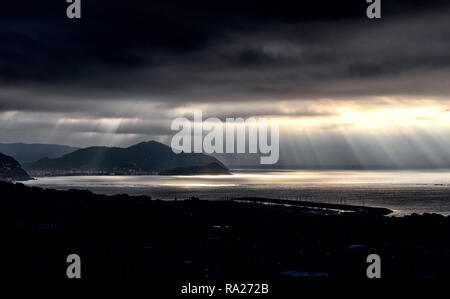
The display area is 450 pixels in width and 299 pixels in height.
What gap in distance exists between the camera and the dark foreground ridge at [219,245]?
51.6m

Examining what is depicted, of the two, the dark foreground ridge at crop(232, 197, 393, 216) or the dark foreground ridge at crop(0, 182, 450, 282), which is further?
the dark foreground ridge at crop(232, 197, 393, 216)

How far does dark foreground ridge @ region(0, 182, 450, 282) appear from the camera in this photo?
2031 inches

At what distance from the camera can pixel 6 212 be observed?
107625 millimetres

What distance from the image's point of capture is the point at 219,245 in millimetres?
71875

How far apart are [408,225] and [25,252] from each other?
73468mm

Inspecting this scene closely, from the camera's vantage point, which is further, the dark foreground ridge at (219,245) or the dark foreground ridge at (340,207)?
the dark foreground ridge at (340,207)

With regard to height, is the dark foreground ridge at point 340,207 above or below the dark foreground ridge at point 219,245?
below

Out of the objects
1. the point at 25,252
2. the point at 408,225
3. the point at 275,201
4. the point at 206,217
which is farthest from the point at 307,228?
the point at 275,201

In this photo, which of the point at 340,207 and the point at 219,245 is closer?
the point at 219,245

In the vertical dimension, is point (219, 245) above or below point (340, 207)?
above

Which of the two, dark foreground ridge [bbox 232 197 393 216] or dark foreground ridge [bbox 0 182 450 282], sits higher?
dark foreground ridge [bbox 0 182 450 282]
